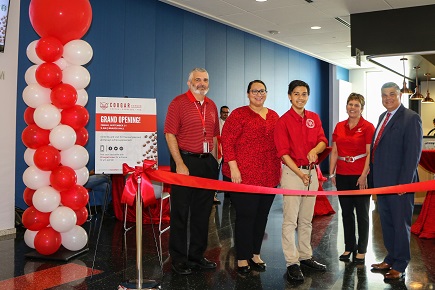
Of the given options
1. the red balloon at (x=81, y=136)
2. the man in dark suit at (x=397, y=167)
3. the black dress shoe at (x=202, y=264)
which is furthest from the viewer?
the red balloon at (x=81, y=136)

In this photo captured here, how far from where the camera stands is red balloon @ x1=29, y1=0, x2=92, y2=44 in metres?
4.17

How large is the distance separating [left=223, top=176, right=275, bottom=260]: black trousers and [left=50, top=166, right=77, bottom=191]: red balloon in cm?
143

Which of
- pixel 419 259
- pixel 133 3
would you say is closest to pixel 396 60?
pixel 133 3

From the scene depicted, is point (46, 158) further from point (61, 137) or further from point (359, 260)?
point (359, 260)

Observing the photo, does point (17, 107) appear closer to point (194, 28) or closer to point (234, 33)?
point (194, 28)

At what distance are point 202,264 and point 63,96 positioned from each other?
1.89 m

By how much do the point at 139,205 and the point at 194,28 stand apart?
5970 mm

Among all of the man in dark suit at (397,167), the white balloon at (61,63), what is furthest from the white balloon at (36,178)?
the man in dark suit at (397,167)

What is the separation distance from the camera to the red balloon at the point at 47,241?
418 centimetres

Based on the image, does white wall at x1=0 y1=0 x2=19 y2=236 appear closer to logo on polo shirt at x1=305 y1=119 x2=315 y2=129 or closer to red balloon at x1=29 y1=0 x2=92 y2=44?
red balloon at x1=29 y1=0 x2=92 y2=44

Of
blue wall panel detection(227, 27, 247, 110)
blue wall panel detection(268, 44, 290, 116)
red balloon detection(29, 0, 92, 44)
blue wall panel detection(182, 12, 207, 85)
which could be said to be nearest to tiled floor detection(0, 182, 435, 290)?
red balloon detection(29, 0, 92, 44)

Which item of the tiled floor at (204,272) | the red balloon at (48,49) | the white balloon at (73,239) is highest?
the red balloon at (48,49)

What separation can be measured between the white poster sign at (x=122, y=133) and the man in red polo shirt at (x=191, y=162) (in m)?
0.58

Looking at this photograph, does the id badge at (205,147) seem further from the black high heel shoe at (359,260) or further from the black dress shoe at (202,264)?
the black high heel shoe at (359,260)
